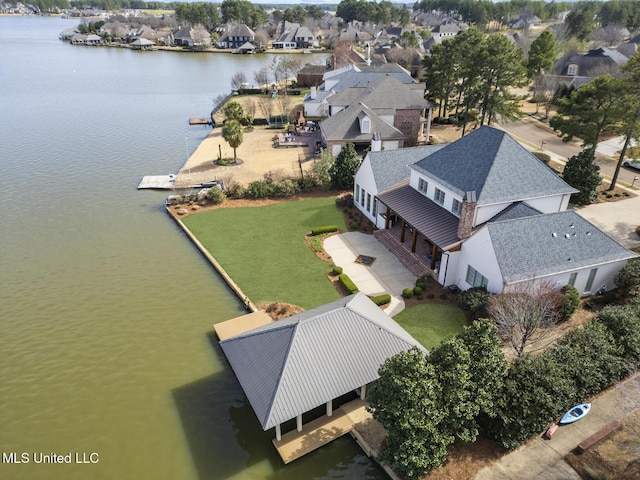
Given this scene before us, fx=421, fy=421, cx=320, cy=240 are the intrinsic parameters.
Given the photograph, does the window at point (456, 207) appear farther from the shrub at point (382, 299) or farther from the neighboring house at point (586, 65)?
the neighboring house at point (586, 65)

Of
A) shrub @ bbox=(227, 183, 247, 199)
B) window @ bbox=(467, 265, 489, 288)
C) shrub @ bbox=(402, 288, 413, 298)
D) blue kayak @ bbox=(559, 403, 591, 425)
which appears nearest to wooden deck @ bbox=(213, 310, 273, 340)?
shrub @ bbox=(402, 288, 413, 298)

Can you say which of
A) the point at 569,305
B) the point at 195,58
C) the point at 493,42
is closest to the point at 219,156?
the point at 493,42

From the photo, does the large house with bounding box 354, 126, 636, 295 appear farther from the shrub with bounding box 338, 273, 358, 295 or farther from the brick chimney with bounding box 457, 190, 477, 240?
the shrub with bounding box 338, 273, 358, 295

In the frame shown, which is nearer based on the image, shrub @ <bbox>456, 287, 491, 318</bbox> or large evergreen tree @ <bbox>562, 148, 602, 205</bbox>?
shrub @ <bbox>456, 287, 491, 318</bbox>

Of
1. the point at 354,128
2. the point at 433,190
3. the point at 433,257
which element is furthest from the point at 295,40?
the point at 433,257

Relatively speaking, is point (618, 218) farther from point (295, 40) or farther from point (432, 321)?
point (295, 40)

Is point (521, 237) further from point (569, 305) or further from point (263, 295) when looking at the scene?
point (263, 295)
